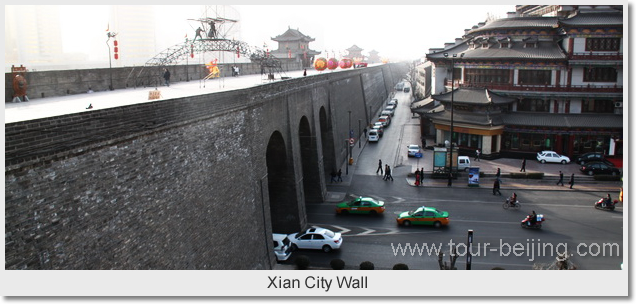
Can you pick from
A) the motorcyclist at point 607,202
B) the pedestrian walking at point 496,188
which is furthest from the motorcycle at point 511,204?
the motorcyclist at point 607,202

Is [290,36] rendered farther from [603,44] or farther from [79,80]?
[79,80]

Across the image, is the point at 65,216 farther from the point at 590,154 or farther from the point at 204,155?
the point at 590,154

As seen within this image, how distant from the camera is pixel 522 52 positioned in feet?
137

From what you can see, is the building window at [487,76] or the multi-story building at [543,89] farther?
the building window at [487,76]

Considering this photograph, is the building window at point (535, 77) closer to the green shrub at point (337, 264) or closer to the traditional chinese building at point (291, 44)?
the green shrub at point (337, 264)

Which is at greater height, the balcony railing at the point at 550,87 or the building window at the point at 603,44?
the building window at the point at 603,44

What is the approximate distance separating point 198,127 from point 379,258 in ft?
31.0

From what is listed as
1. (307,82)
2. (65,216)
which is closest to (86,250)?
(65,216)

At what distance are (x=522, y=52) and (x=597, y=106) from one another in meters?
6.80

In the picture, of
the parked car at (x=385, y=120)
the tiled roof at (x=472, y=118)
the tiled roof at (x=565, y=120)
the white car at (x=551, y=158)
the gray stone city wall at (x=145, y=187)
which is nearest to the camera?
the gray stone city wall at (x=145, y=187)

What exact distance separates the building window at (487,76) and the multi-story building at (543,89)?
0.08 m

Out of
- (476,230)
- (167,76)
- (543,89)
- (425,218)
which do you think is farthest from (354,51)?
(476,230)

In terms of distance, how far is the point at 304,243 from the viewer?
2219cm

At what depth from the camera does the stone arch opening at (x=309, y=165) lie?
29.7m
